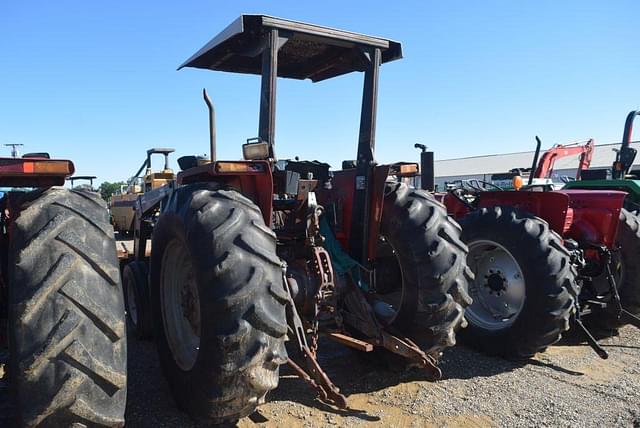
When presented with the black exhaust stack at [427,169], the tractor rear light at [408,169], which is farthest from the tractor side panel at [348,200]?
the black exhaust stack at [427,169]

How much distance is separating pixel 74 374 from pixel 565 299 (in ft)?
13.0

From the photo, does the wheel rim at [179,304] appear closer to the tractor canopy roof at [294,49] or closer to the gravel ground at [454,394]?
the gravel ground at [454,394]

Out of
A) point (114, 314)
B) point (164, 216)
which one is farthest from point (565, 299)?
point (114, 314)

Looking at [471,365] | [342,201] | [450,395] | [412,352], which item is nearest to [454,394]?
[450,395]

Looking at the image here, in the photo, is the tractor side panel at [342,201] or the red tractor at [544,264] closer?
the tractor side panel at [342,201]

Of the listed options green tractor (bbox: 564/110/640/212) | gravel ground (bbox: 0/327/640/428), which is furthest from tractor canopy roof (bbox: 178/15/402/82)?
green tractor (bbox: 564/110/640/212)

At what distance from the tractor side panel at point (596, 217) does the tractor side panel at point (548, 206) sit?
11cm

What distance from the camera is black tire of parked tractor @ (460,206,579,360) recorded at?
454 cm

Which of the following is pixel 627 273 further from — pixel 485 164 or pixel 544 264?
pixel 485 164

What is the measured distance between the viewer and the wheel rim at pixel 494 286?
502 cm

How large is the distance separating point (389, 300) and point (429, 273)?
87 centimetres

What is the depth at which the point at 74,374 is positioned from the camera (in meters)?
2.01

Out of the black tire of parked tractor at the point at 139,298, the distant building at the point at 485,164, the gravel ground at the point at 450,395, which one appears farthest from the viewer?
the distant building at the point at 485,164

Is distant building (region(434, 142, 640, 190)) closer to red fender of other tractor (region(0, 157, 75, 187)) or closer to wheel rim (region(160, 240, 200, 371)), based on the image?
wheel rim (region(160, 240, 200, 371))
